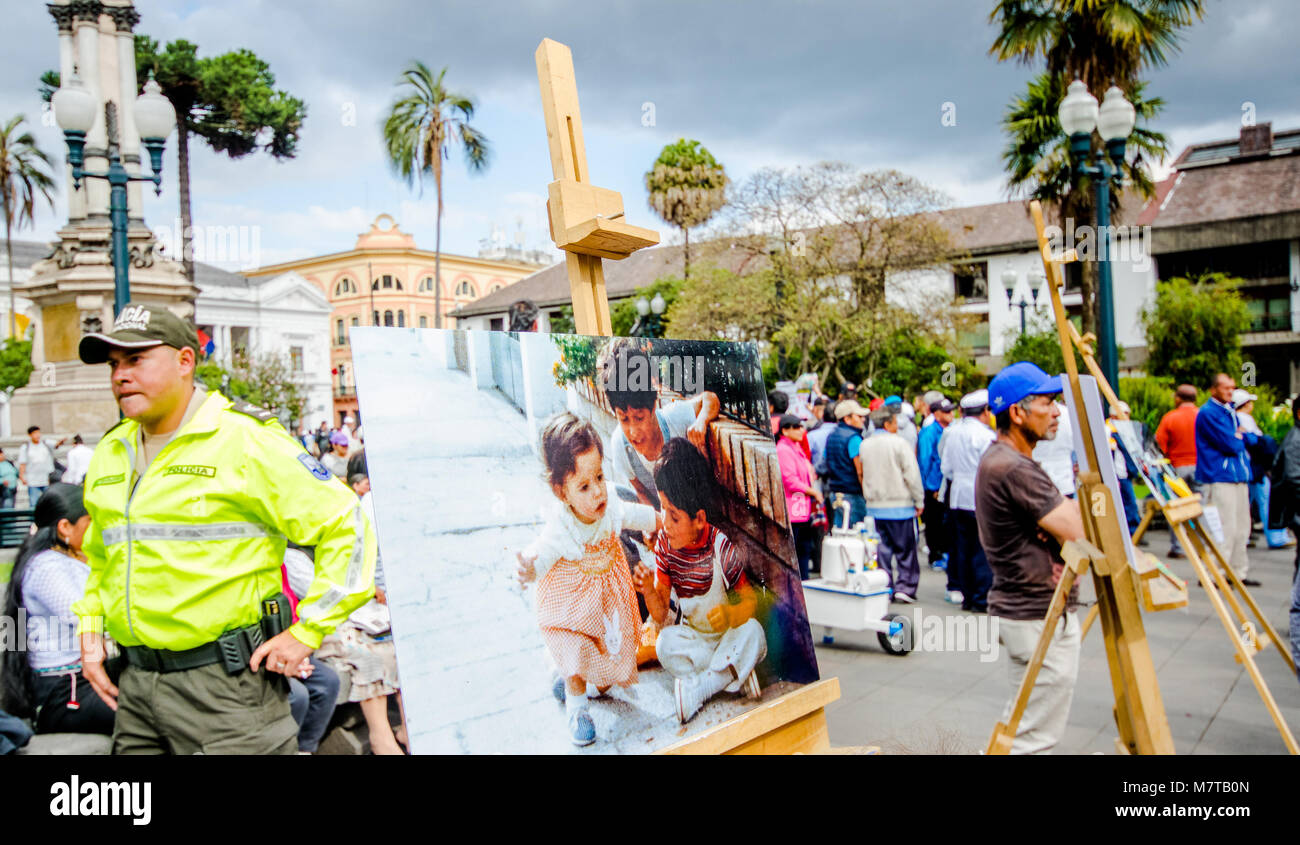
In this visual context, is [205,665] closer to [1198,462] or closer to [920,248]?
[1198,462]

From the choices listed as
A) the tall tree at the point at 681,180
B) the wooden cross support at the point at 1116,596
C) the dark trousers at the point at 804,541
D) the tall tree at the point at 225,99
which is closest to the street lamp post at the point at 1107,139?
the dark trousers at the point at 804,541

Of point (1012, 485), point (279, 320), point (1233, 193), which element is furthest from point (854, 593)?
point (279, 320)

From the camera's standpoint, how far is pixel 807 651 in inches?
114

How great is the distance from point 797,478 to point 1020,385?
381 centimetres

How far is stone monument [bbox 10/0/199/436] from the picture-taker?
994 cm

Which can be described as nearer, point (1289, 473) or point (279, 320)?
point (1289, 473)

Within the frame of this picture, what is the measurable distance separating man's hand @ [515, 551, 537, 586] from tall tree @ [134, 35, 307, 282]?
3017 cm

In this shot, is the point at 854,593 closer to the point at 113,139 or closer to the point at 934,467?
the point at 934,467

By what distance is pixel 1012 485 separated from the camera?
10.9ft

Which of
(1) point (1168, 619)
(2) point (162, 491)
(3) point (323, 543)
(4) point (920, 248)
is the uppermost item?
(4) point (920, 248)

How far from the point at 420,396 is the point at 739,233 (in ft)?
78.6
